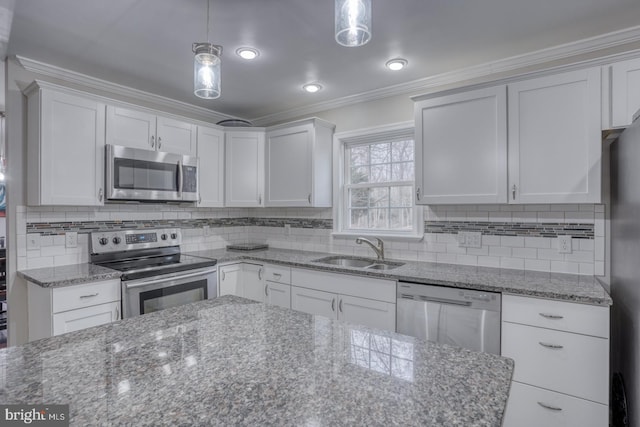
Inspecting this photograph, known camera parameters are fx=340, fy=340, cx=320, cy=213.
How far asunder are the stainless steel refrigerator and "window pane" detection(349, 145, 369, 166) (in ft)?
6.14

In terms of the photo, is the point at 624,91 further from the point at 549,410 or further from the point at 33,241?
the point at 33,241

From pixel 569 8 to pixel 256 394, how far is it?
2446 mm

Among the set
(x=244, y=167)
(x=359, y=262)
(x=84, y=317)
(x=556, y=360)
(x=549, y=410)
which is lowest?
(x=549, y=410)

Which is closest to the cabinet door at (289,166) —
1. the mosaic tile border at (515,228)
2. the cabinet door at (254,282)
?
the cabinet door at (254,282)

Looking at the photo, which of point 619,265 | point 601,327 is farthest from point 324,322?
point 619,265

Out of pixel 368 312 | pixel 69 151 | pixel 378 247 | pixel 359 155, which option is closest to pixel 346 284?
pixel 368 312

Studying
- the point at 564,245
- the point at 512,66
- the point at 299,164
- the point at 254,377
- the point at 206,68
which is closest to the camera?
the point at 254,377

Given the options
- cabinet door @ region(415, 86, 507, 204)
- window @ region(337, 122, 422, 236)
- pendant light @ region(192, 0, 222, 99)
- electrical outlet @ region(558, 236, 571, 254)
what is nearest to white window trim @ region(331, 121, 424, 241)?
window @ region(337, 122, 422, 236)

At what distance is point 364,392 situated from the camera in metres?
0.77

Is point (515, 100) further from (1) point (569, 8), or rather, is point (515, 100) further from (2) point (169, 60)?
(2) point (169, 60)

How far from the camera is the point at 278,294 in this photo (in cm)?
304

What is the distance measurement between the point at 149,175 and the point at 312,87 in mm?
1607

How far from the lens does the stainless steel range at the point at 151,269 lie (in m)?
2.48

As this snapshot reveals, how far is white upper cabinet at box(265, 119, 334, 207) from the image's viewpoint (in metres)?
3.28
